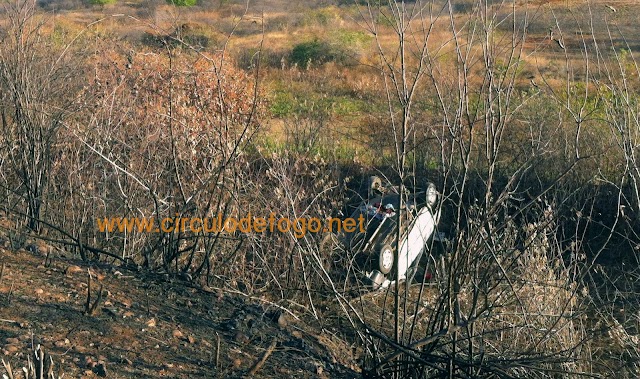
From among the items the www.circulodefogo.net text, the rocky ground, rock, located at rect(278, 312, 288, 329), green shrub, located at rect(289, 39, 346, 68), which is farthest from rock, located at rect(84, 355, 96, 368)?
green shrub, located at rect(289, 39, 346, 68)

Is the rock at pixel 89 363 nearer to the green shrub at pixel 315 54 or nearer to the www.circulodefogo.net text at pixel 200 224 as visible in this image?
the www.circulodefogo.net text at pixel 200 224

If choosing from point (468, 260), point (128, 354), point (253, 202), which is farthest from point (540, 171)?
point (128, 354)

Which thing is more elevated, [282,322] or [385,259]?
[282,322]

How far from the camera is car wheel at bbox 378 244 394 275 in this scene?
6.90 metres

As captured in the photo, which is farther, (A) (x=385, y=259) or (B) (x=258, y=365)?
(A) (x=385, y=259)

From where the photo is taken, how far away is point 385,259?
6.96 metres

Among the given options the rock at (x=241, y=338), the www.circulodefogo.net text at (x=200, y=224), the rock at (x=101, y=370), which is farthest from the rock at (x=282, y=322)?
the rock at (x=101, y=370)

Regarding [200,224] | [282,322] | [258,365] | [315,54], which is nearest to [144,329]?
[258,365]

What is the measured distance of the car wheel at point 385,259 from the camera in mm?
6898

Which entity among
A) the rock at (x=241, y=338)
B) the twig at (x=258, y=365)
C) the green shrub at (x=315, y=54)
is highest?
the twig at (x=258, y=365)

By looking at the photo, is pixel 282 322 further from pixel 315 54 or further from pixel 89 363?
pixel 315 54

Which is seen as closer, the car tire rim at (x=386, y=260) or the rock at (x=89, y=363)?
the rock at (x=89, y=363)

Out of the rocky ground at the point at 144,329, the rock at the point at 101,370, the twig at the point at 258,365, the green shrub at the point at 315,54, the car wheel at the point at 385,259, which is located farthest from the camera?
the green shrub at the point at 315,54

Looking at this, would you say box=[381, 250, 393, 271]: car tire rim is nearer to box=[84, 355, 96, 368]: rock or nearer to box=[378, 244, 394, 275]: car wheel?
box=[378, 244, 394, 275]: car wheel
